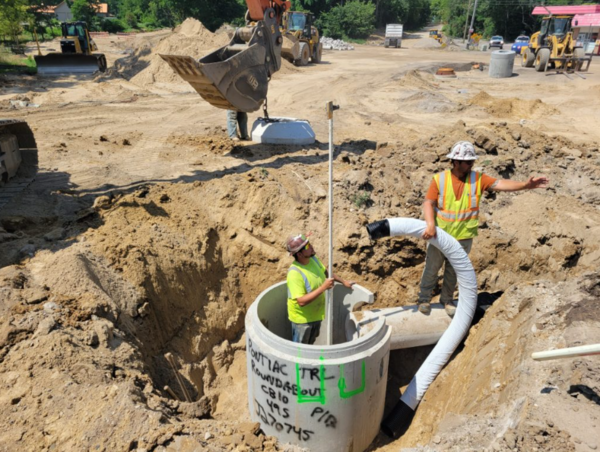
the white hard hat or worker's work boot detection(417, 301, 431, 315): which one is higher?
the white hard hat

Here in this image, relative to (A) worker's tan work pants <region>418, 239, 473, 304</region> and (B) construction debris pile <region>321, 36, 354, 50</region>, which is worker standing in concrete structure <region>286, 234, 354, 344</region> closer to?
(A) worker's tan work pants <region>418, 239, 473, 304</region>

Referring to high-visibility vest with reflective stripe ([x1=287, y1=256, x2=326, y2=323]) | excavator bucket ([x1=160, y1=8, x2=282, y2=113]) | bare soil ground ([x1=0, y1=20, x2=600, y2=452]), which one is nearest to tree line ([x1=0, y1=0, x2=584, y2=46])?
excavator bucket ([x1=160, y1=8, x2=282, y2=113])

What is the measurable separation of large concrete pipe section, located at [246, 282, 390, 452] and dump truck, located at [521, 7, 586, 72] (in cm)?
2414

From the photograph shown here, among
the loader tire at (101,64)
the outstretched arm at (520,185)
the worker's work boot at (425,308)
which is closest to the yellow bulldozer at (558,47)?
the loader tire at (101,64)

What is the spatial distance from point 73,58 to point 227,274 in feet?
62.0

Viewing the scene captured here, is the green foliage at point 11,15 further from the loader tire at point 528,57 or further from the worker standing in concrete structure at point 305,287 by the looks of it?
the loader tire at point 528,57

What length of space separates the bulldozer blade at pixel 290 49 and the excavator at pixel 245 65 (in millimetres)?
14435

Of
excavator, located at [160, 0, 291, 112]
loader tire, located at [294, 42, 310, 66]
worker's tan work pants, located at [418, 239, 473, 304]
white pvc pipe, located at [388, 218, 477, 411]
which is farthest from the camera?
loader tire, located at [294, 42, 310, 66]

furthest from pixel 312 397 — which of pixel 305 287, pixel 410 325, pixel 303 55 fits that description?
pixel 303 55

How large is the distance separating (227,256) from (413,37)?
52.9 metres

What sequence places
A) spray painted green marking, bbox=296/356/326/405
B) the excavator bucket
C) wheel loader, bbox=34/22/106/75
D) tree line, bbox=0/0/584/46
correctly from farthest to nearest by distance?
1. tree line, bbox=0/0/584/46
2. wheel loader, bbox=34/22/106/75
3. the excavator bucket
4. spray painted green marking, bbox=296/356/326/405

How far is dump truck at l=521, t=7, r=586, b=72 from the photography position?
22.9 m

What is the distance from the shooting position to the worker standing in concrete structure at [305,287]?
181 inches

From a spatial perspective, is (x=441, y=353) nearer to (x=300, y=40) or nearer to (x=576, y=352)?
(x=576, y=352)
